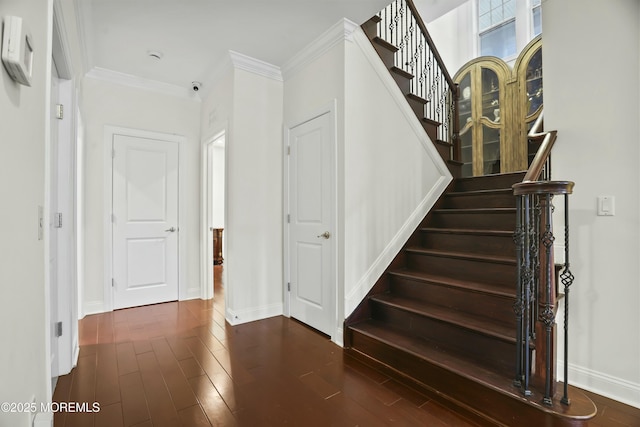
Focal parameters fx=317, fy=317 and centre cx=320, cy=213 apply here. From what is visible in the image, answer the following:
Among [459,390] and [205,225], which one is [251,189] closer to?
[205,225]

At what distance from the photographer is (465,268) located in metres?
2.58

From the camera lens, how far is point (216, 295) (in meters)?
4.24

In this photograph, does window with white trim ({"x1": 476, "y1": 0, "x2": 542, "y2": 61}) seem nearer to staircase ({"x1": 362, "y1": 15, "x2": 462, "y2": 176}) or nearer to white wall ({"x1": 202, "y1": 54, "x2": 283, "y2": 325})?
staircase ({"x1": 362, "y1": 15, "x2": 462, "y2": 176})

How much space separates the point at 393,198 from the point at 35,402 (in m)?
2.70

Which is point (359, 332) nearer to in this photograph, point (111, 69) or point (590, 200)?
point (590, 200)

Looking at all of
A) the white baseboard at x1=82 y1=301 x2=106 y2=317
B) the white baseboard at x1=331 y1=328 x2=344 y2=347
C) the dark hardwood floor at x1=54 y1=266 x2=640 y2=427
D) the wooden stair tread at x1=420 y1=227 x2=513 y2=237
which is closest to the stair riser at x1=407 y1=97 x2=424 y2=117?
the wooden stair tread at x1=420 y1=227 x2=513 y2=237

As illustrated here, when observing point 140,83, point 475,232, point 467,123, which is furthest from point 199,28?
point 467,123

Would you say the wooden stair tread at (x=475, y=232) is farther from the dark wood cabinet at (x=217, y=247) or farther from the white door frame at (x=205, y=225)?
the dark wood cabinet at (x=217, y=247)

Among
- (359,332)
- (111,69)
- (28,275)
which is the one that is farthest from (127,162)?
(359,332)

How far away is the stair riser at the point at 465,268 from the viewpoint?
7.61 ft

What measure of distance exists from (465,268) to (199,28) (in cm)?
302

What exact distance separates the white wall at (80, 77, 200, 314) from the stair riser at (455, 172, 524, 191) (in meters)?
3.25

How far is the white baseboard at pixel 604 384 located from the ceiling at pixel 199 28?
2.89 meters

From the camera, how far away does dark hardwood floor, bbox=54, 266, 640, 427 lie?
1704mm
